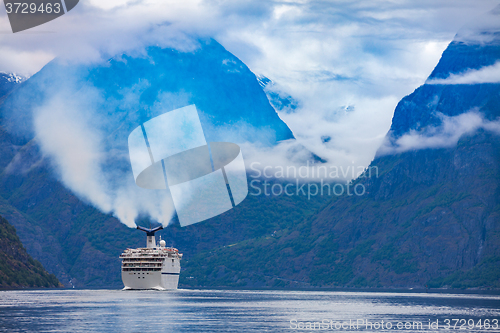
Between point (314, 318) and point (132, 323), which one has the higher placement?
point (132, 323)

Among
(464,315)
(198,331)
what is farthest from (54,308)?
(464,315)

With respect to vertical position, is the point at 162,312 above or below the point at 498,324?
below

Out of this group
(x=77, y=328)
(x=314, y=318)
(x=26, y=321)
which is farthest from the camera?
(x=314, y=318)

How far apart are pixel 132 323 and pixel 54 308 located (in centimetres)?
4415

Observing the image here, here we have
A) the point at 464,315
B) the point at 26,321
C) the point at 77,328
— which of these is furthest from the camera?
the point at 464,315

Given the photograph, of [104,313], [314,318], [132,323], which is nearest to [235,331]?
[132,323]

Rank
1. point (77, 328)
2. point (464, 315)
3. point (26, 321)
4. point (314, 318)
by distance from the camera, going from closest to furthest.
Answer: point (77, 328)
point (26, 321)
point (314, 318)
point (464, 315)

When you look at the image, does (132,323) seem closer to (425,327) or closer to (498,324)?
(425,327)

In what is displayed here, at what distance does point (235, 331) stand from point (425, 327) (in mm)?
35391

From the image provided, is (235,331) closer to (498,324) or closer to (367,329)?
(367,329)

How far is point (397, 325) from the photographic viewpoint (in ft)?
422

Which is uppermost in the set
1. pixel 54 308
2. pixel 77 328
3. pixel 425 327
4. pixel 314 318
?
pixel 77 328

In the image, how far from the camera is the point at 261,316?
14925cm

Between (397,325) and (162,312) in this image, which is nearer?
(397,325)
